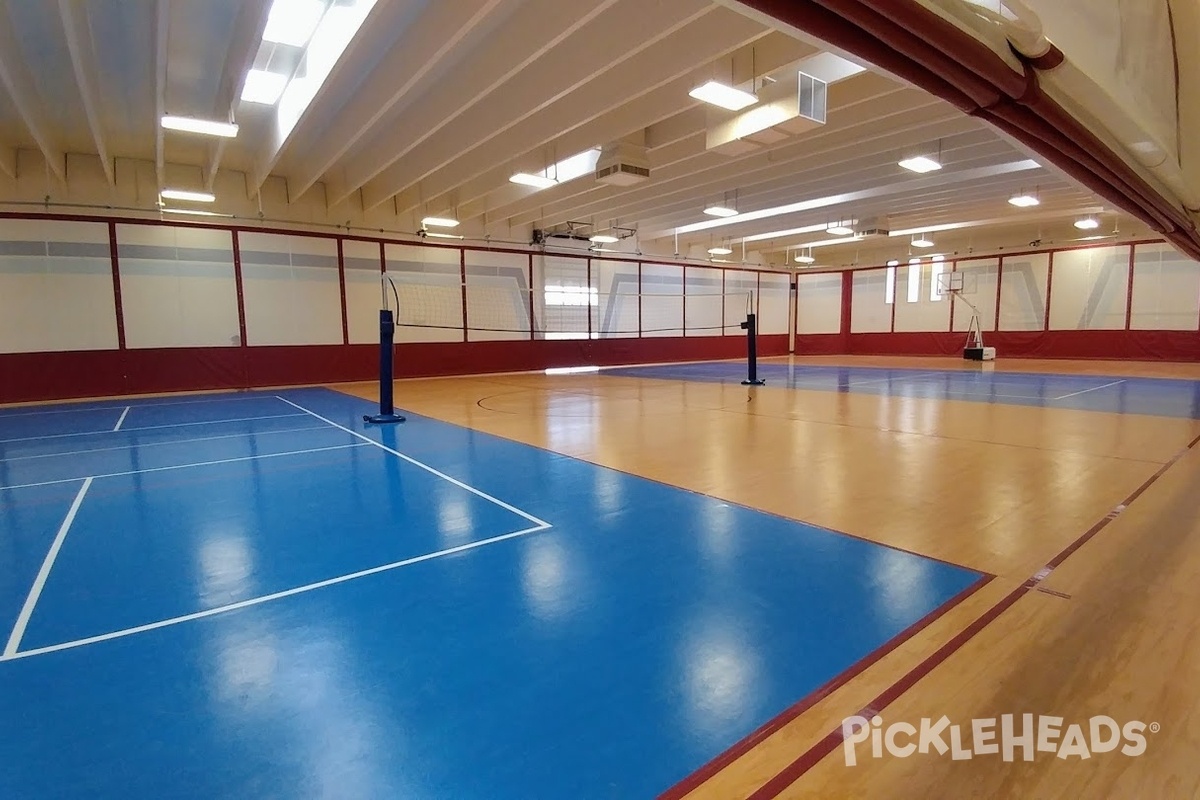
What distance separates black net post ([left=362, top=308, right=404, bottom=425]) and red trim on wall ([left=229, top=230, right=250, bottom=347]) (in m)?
7.11

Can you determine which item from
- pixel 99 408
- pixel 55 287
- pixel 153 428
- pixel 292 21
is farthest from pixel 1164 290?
pixel 55 287

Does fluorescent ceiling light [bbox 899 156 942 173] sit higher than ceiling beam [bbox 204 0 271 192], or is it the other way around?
ceiling beam [bbox 204 0 271 192]

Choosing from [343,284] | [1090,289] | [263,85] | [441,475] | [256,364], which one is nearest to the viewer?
[441,475]

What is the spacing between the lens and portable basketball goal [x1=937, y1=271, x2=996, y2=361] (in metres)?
21.1

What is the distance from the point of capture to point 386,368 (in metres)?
8.73

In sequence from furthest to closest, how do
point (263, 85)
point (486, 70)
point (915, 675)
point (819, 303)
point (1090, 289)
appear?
point (819, 303) < point (1090, 289) < point (263, 85) < point (486, 70) < point (915, 675)

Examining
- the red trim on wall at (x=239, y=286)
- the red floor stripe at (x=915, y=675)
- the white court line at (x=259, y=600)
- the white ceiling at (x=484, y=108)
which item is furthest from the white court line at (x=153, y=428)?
the red floor stripe at (x=915, y=675)

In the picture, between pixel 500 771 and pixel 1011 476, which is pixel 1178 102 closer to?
pixel 1011 476

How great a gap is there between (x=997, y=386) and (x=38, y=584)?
15013 millimetres

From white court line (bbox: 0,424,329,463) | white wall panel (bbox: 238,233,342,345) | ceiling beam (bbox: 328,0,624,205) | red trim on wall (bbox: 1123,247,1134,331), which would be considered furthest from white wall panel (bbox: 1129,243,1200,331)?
white wall panel (bbox: 238,233,342,345)

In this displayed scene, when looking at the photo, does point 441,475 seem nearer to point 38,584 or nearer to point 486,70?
point 38,584

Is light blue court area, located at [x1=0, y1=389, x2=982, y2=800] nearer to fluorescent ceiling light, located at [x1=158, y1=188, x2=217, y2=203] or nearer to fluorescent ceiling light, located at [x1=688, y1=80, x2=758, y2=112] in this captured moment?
fluorescent ceiling light, located at [x1=688, y1=80, x2=758, y2=112]

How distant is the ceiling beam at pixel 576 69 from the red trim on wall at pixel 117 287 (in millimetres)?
6930

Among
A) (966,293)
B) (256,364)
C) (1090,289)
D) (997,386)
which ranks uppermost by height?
(966,293)
